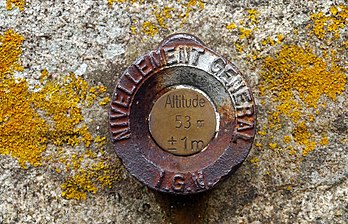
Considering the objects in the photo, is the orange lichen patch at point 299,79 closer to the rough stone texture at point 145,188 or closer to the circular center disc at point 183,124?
the rough stone texture at point 145,188

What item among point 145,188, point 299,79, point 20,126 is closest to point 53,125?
point 20,126

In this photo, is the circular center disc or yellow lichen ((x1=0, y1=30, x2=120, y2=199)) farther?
yellow lichen ((x1=0, y1=30, x2=120, y2=199))

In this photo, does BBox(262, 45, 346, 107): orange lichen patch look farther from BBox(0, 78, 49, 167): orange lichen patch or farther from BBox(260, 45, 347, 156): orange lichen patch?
BBox(0, 78, 49, 167): orange lichen patch

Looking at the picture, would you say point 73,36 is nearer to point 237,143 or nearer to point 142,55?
point 142,55

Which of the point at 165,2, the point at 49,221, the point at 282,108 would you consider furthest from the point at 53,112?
the point at 282,108

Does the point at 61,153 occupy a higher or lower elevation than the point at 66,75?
A: lower

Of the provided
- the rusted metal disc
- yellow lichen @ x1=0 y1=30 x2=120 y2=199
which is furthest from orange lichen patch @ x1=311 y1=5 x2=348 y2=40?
yellow lichen @ x1=0 y1=30 x2=120 y2=199

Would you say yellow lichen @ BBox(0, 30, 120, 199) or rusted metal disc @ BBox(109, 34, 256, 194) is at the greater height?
rusted metal disc @ BBox(109, 34, 256, 194)
